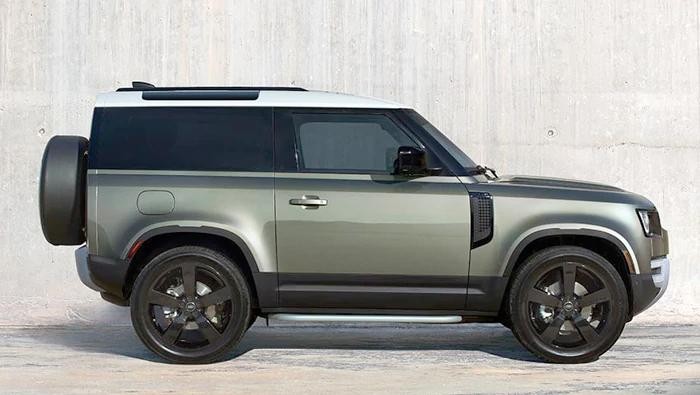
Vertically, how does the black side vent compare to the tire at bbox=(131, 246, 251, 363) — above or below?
above

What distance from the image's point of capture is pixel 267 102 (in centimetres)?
841

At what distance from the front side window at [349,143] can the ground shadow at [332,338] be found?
152 cm

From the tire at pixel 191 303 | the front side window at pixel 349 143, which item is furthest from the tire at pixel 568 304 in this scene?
the tire at pixel 191 303

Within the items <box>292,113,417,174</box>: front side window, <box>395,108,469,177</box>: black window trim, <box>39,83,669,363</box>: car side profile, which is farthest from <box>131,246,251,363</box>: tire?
<box>395,108,469,177</box>: black window trim

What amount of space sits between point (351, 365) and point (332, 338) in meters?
1.68

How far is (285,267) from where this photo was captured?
823cm

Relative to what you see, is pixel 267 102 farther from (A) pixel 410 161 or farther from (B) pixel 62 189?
(B) pixel 62 189

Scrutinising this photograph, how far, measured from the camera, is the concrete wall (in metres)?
11.1

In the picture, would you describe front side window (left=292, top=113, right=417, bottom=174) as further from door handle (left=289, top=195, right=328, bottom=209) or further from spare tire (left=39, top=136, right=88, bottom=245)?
spare tire (left=39, top=136, right=88, bottom=245)

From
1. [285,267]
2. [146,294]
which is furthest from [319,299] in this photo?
[146,294]

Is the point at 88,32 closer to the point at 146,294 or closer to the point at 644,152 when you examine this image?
the point at 146,294

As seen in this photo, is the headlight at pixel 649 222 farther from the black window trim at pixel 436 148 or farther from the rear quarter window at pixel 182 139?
the rear quarter window at pixel 182 139

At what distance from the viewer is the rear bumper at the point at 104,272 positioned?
8227 millimetres

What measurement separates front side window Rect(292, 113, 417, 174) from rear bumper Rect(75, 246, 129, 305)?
4.56 feet
